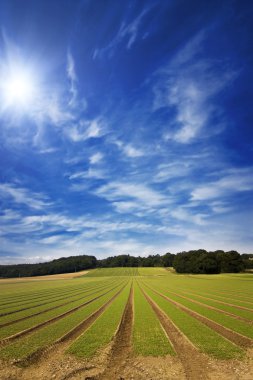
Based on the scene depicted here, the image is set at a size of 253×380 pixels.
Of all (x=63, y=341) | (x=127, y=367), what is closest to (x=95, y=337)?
(x=63, y=341)

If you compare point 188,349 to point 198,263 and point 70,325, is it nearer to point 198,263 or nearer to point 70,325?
point 70,325

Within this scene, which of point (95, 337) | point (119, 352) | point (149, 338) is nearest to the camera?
point (119, 352)

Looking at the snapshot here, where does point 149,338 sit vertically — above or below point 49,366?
above

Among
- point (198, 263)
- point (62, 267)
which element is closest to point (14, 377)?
point (198, 263)

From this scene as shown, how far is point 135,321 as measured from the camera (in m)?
20.1

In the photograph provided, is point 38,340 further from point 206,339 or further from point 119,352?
point 206,339

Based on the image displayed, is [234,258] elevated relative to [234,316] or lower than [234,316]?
elevated

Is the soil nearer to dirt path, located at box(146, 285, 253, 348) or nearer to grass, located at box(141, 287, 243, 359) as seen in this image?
grass, located at box(141, 287, 243, 359)

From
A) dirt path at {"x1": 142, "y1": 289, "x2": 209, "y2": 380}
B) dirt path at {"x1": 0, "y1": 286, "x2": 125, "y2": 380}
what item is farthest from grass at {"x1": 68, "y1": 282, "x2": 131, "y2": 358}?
dirt path at {"x1": 142, "y1": 289, "x2": 209, "y2": 380}

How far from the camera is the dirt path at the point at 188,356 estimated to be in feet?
33.7

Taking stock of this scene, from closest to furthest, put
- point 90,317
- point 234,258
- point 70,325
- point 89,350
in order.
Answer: point 89,350 → point 70,325 → point 90,317 → point 234,258

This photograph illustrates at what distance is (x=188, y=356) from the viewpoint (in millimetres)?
12094

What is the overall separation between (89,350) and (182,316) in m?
11.3

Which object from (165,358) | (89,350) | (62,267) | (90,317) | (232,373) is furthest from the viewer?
(62,267)
